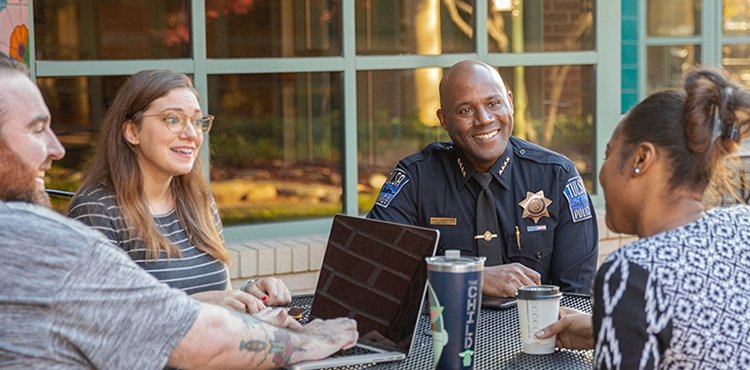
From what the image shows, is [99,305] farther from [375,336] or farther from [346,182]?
[346,182]

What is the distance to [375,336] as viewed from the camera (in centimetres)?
239

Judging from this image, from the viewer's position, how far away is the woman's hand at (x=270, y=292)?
2771 millimetres

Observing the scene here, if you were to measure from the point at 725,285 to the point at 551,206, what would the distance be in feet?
4.62

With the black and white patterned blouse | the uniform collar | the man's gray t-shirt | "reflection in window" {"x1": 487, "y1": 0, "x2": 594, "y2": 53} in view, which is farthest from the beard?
"reflection in window" {"x1": 487, "y1": 0, "x2": 594, "y2": 53}

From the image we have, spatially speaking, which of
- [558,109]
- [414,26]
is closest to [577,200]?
[414,26]

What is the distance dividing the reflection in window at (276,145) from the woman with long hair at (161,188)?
4.14 ft

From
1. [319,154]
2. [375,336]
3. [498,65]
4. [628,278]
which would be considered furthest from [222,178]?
[628,278]

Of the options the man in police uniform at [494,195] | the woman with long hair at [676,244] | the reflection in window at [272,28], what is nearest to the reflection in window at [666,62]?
the reflection in window at [272,28]

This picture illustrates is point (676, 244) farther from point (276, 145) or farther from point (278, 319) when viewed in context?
point (276, 145)

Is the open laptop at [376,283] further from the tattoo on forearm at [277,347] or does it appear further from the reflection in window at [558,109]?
the reflection in window at [558,109]

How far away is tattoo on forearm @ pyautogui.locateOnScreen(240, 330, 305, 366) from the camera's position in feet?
6.66

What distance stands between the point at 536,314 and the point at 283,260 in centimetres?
203

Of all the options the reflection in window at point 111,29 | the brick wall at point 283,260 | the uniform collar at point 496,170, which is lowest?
the brick wall at point 283,260

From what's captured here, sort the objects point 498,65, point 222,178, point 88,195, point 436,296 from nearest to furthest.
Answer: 1. point 436,296
2. point 88,195
3. point 222,178
4. point 498,65
